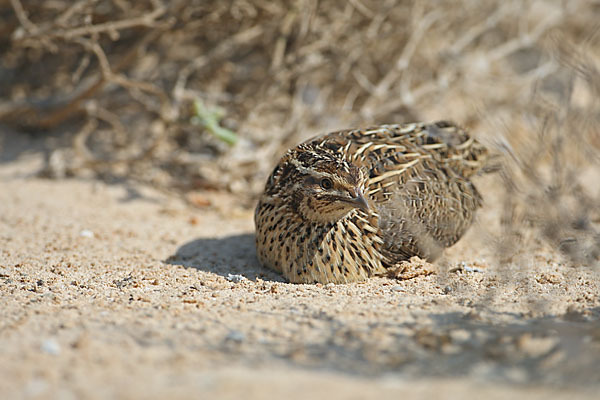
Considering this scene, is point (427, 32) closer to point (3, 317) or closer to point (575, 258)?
point (575, 258)

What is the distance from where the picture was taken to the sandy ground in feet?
9.27

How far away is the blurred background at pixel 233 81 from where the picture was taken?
748 centimetres

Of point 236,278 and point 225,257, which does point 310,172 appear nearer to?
point 236,278

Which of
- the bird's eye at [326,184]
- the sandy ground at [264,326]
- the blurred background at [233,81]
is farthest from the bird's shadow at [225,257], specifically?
the blurred background at [233,81]

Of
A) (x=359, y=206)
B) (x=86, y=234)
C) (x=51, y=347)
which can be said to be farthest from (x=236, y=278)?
(x=86, y=234)

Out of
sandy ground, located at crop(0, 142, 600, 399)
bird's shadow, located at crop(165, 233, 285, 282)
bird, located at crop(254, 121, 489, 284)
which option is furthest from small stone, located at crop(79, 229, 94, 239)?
bird, located at crop(254, 121, 489, 284)

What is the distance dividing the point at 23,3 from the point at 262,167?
3717 millimetres

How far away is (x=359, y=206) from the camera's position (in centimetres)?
428

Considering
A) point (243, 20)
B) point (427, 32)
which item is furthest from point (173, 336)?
point (427, 32)

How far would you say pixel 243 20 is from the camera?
7.91 m

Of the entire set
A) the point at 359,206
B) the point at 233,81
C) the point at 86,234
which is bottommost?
the point at 86,234

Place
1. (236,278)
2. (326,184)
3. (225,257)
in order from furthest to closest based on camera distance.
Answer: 1. (225,257)
2. (236,278)
3. (326,184)

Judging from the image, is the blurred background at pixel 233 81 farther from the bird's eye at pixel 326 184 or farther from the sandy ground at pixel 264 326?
the bird's eye at pixel 326 184

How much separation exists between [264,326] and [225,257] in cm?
213
